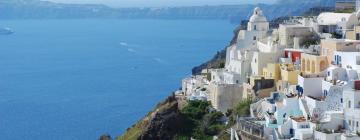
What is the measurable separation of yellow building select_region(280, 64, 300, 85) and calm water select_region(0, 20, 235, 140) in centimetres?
1773

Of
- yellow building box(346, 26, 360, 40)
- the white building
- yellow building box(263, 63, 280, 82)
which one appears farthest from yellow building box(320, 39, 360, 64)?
the white building

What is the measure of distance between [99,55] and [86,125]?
40820mm

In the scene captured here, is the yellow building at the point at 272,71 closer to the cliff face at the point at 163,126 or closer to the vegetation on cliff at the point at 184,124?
the vegetation on cliff at the point at 184,124

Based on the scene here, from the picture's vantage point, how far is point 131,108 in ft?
164

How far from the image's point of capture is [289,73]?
78.2 ft

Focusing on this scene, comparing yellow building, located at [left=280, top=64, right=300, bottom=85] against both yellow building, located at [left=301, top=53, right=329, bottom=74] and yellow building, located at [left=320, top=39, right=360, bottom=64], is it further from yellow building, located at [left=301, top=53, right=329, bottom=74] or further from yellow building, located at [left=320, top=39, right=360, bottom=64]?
yellow building, located at [left=320, top=39, right=360, bottom=64]

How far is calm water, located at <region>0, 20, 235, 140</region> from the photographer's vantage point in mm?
45156

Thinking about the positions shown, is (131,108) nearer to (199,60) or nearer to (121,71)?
(121,71)

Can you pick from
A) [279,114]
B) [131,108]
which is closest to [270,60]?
[279,114]

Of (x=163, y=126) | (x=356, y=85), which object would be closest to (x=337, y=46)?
(x=356, y=85)

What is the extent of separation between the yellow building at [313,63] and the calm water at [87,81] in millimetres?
18451

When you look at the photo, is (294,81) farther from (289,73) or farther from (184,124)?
(184,124)

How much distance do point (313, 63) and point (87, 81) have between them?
41.8 meters

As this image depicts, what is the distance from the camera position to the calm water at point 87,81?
45.2 meters
